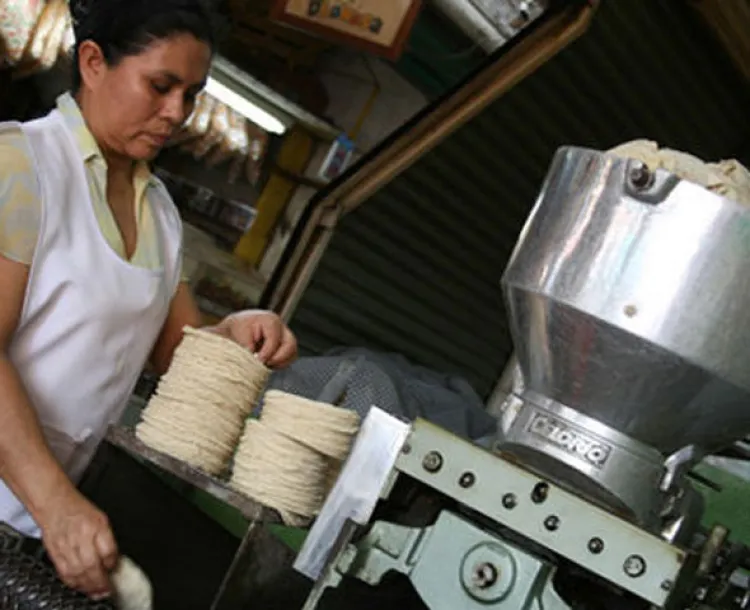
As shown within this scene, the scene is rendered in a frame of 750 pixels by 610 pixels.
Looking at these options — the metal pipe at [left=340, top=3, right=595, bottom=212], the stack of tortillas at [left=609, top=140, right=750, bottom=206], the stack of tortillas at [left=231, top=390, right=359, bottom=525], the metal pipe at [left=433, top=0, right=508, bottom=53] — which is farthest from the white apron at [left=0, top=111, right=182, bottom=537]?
the metal pipe at [left=433, top=0, right=508, bottom=53]

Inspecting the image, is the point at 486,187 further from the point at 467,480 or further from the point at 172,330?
the point at 467,480

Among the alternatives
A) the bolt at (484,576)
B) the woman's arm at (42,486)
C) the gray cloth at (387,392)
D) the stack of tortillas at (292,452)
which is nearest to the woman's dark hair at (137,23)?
the woman's arm at (42,486)

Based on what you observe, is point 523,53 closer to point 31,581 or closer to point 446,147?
point 446,147

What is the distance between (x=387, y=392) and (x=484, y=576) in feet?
7.86

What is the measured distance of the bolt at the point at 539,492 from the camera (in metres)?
1.31

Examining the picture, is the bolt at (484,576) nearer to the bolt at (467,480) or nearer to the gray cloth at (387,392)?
the bolt at (467,480)

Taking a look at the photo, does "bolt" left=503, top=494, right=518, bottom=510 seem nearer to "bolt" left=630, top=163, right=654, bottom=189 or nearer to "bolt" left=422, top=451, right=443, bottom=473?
"bolt" left=422, top=451, right=443, bottom=473

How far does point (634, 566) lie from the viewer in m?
1.24

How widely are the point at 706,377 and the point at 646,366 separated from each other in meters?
0.08

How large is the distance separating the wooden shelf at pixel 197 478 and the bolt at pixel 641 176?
0.77 metres

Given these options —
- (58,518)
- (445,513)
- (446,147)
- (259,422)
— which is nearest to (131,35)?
(259,422)

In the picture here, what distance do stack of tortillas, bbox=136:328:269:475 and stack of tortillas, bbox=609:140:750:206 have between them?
0.77 m

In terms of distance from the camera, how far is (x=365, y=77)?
6.90 metres

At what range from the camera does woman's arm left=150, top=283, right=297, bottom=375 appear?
1.93 m
